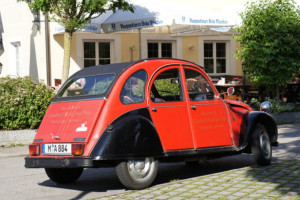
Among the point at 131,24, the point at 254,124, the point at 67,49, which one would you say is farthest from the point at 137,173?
the point at 131,24

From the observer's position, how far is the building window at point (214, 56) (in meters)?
23.3

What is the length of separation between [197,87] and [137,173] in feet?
5.86

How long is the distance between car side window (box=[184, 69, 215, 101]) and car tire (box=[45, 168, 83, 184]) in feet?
6.46

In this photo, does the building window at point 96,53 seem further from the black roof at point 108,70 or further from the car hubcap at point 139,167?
the car hubcap at point 139,167

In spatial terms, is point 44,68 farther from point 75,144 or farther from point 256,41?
point 75,144

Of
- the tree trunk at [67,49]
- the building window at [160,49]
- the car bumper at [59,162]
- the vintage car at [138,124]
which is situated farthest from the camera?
the building window at [160,49]

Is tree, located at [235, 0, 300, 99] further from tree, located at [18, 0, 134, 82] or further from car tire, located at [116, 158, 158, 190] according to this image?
car tire, located at [116, 158, 158, 190]

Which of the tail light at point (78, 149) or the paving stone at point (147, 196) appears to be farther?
the tail light at point (78, 149)

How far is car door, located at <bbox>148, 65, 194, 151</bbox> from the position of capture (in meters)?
7.23

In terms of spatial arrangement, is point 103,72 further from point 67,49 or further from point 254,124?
point 67,49

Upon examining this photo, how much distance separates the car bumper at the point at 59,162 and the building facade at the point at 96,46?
1267 cm

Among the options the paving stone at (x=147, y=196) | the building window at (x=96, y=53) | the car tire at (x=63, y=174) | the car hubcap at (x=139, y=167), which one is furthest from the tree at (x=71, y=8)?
the paving stone at (x=147, y=196)

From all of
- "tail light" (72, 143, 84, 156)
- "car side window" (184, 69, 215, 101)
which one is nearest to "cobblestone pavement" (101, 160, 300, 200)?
"tail light" (72, 143, 84, 156)

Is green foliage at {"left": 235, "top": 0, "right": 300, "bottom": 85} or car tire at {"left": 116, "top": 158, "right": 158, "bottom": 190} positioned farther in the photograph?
green foliage at {"left": 235, "top": 0, "right": 300, "bottom": 85}
